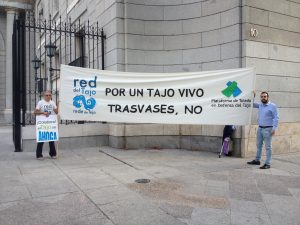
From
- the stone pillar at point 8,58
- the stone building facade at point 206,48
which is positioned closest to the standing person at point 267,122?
the stone building facade at point 206,48

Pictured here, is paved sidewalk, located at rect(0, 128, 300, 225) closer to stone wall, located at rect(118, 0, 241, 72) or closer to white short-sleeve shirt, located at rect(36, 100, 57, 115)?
white short-sleeve shirt, located at rect(36, 100, 57, 115)

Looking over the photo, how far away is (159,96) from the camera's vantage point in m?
8.70

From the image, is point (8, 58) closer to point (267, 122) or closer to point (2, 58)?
point (2, 58)

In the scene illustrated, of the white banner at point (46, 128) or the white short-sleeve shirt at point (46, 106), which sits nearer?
the white banner at point (46, 128)

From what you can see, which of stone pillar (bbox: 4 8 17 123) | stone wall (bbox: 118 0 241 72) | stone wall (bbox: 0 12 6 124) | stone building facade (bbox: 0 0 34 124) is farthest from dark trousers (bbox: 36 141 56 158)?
stone wall (bbox: 0 12 6 124)

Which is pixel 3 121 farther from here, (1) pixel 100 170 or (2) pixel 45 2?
(1) pixel 100 170

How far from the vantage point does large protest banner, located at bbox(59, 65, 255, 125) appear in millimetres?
8375

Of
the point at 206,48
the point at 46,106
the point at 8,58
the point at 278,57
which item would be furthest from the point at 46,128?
the point at 8,58

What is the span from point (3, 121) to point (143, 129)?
17429 millimetres

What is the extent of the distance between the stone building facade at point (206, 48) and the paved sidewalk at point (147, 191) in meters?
1.59

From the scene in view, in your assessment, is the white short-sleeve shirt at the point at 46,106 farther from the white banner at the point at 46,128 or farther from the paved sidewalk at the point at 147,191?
the paved sidewalk at the point at 147,191

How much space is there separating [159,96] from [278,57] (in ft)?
12.5

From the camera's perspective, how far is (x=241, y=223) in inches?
181

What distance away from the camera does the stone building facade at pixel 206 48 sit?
945cm
